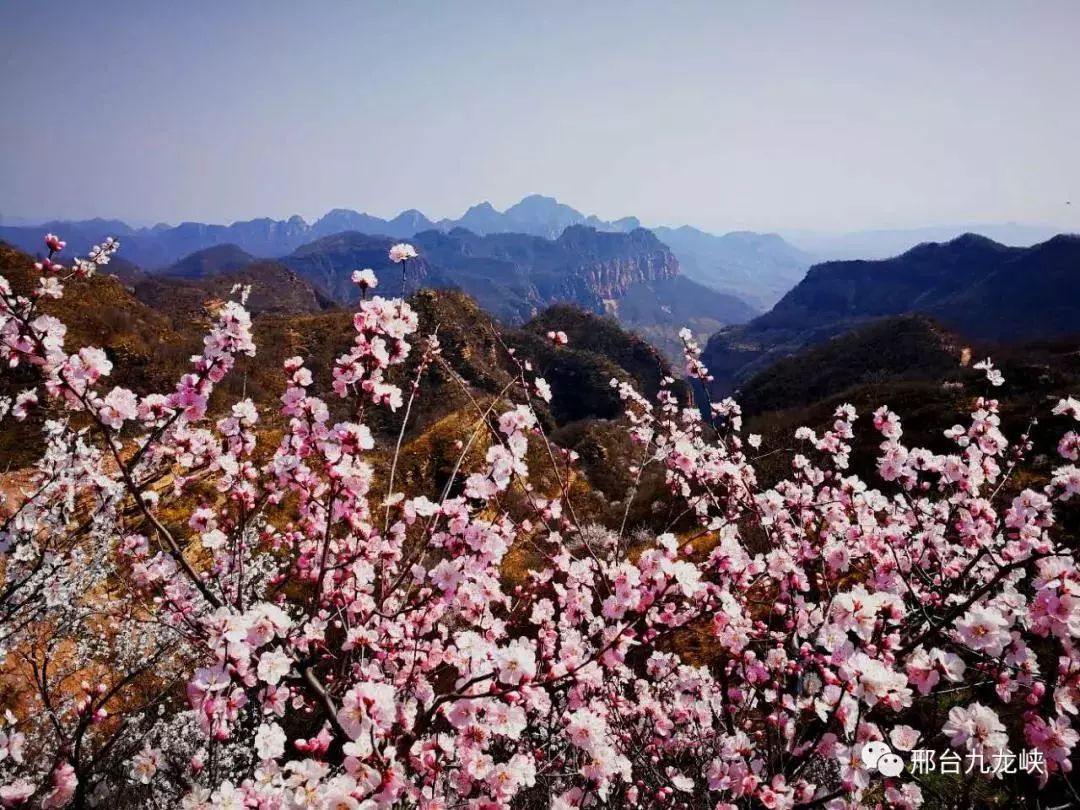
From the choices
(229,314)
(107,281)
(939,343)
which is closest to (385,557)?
(229,314)

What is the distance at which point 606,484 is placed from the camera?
2362 centimetres

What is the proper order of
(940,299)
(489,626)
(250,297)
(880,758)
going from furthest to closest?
(940,299) → (250,297) → (489,626) → (880,758)

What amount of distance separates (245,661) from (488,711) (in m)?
1.61

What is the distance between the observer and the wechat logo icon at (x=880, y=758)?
9.75ft

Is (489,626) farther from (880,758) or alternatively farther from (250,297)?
(250,297)

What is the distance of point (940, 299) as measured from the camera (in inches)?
5965

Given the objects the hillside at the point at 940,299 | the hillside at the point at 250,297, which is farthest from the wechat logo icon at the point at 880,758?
the hillside at the point at 940,299

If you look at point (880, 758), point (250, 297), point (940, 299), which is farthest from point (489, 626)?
point (940, 299)

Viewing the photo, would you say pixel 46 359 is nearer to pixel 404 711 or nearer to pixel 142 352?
pixel 404 711

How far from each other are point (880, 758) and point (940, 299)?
629 feet

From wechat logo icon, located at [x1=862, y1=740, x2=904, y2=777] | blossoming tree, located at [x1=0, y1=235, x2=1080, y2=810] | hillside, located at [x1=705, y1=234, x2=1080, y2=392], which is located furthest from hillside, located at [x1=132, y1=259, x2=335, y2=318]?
hillside, located at [x1=705, y1=234, x2=1080, y2=392]

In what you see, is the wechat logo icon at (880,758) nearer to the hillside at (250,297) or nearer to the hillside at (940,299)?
the hillside at (250,297)

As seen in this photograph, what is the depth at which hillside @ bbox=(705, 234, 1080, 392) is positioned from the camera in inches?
4301

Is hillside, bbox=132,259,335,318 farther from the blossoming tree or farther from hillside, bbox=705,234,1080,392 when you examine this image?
hillside, bbox=705,234,1080,392
